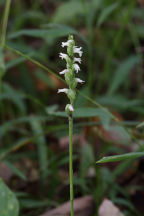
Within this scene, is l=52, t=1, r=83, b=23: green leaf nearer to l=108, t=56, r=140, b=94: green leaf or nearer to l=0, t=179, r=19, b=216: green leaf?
l=108, t=56, r=140, b=94: green leaf

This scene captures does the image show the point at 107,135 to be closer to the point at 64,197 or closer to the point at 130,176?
the point at 130,176

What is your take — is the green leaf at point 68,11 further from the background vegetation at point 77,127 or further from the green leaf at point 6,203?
the green leaf at point 6,203

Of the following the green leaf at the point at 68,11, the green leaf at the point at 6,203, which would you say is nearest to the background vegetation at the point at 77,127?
the green leaf at the point at 68,11

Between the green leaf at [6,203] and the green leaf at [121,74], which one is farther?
the green leaf at [121,74]

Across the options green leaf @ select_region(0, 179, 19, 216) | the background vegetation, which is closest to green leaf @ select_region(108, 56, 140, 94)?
the background vegetation

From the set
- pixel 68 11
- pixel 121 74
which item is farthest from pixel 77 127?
pixel 68 11

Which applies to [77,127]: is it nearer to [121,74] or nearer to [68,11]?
[121,74]

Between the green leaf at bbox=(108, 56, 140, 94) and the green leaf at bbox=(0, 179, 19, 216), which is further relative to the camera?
the green leaf at bbox=(108, 56, 140, 94)
